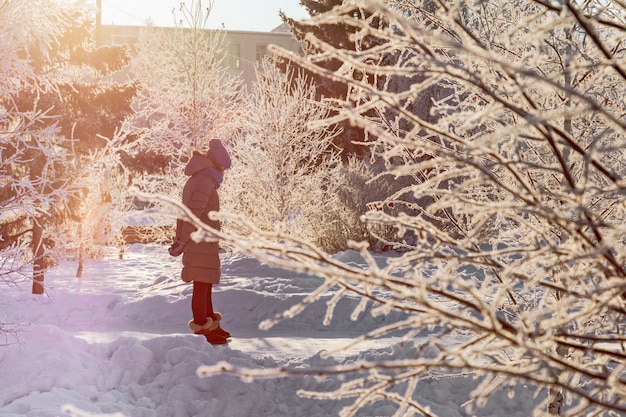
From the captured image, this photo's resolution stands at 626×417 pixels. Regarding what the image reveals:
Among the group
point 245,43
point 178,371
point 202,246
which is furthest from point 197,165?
point 245,43

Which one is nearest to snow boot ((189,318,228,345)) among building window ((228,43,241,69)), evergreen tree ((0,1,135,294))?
evergreen tree ((0,1,135,294))

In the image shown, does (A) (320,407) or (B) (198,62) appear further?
(B) (198,62)

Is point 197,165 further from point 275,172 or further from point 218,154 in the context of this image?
point 275,172

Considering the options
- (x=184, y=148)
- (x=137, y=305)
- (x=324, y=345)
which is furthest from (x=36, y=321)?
(x=184, y=148)

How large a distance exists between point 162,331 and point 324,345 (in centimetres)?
213

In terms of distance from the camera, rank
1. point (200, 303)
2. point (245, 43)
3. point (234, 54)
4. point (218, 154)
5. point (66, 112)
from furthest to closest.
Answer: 1. point (245, 43)
2. point (234, 54)
3. point (66, 112)
4. point (218, 154)
5. point (200, 303)

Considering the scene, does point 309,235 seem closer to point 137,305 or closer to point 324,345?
point 137,305

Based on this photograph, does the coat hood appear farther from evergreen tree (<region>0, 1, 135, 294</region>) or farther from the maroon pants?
evergreen tree (<region>0, 1, 135, 294</region>)

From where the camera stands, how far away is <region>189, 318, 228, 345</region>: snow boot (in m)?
7.45

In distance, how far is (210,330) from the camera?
25.0 feet

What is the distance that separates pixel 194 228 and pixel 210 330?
107 centimetres

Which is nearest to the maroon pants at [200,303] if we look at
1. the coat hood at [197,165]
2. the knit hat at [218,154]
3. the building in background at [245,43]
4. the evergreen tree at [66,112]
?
the coat hood at [197,165]

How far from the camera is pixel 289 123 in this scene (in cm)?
1508

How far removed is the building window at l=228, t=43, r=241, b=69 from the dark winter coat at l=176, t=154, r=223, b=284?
4376 centimetres
